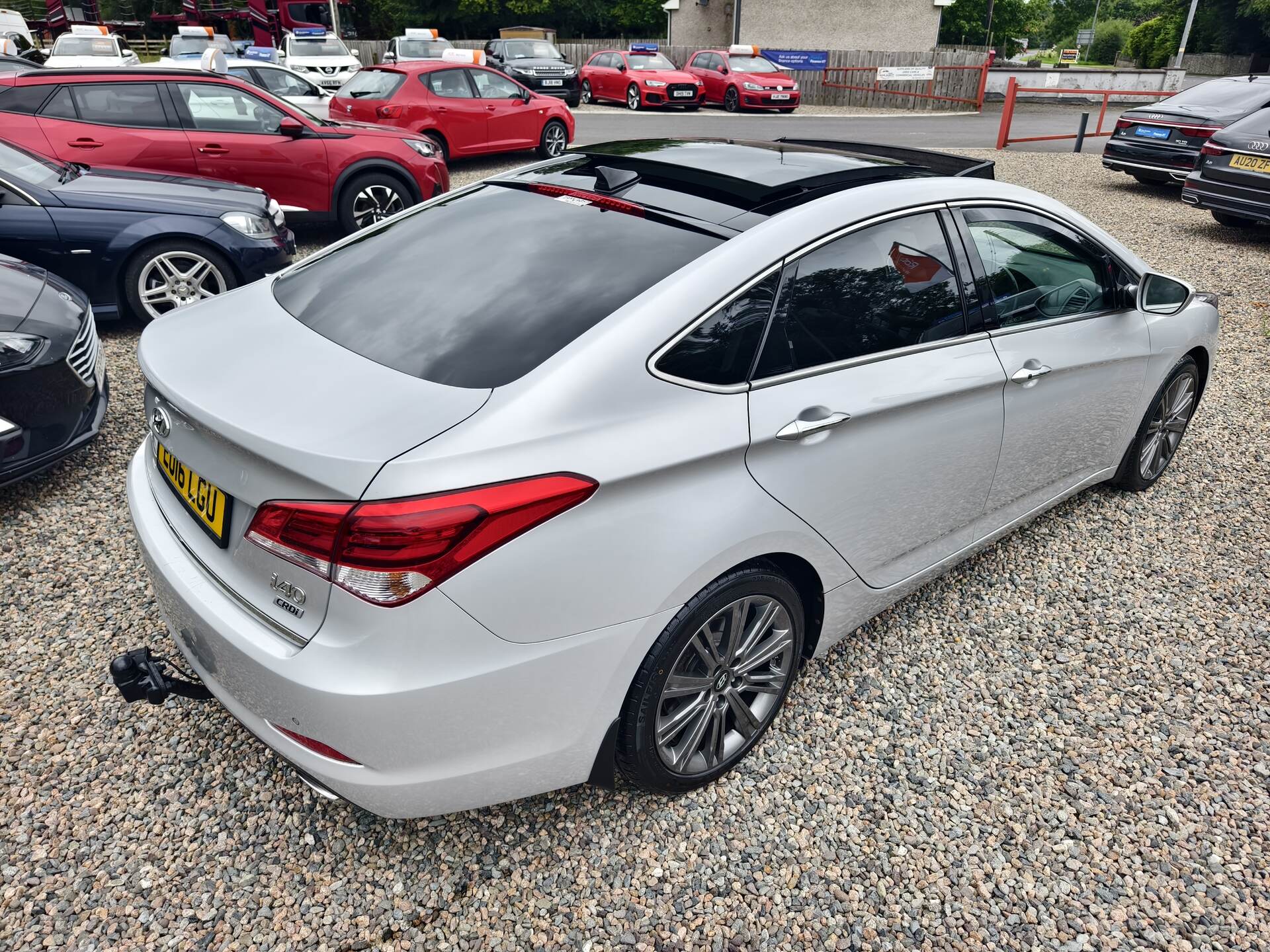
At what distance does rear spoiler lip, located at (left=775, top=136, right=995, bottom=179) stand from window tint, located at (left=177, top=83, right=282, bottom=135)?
6.32m

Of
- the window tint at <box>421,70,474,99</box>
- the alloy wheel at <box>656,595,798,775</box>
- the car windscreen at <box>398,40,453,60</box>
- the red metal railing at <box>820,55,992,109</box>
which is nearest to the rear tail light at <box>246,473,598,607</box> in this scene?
the alloy wheel at <box>656,595,798,775</box>

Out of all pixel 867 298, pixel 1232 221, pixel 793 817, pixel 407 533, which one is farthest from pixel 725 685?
pixel 1232 221

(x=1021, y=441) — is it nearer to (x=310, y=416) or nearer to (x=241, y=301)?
(x=310, y=416)

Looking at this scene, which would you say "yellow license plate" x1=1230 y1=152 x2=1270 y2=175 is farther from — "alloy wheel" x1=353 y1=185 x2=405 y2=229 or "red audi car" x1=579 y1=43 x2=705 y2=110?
"red audi car" x1=579 y1=43 x2=705 y2=110

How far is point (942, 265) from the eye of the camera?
9.20ft

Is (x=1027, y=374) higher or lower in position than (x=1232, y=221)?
higher

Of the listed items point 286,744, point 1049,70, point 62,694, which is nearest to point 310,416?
point 286,744

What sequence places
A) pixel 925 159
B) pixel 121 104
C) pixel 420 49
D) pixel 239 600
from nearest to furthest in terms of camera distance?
pixel 239 600 < pixel 925 159 < pixel 121 104 < pixel 420 49

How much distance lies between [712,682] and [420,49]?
2336 cm

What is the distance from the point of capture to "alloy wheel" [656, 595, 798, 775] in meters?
2.29

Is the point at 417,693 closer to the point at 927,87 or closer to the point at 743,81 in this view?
the point at 743,81

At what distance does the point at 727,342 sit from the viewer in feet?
7.18

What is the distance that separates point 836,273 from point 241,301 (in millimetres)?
1804

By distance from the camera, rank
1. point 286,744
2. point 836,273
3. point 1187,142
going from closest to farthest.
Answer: point 286,744
point 836,273
point 1187,142
